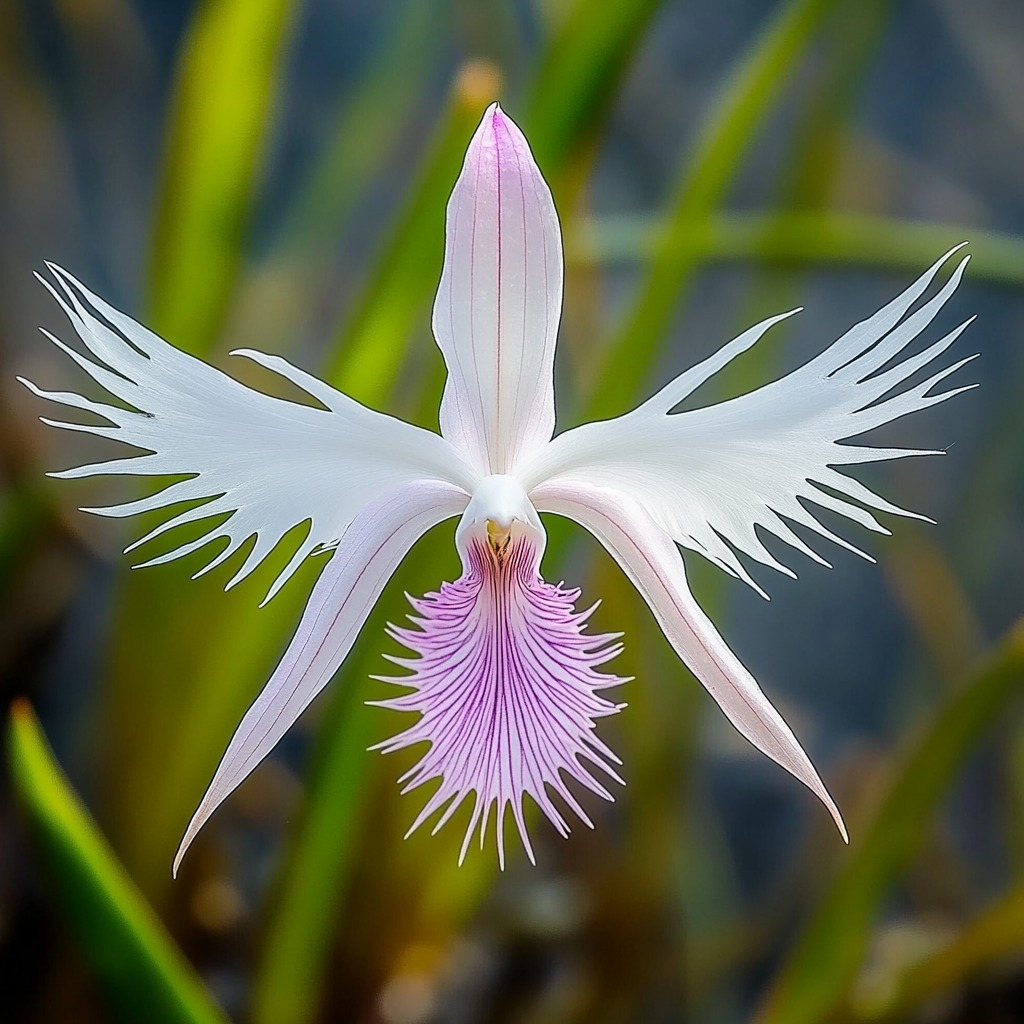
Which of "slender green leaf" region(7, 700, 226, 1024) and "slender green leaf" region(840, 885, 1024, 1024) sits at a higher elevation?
"slender green leaf" region(840, 885, 1024, 1024)

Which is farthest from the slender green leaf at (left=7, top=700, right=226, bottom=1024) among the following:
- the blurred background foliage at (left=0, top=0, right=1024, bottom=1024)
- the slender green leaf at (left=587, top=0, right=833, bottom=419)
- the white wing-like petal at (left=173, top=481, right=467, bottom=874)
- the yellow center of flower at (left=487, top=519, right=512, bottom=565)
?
the slender green leaf at (left=587, top=0, right=833, bottom=419)

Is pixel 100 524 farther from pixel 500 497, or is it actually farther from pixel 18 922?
pixel 500 497

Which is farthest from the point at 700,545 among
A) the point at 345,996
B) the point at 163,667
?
the point at 345,996

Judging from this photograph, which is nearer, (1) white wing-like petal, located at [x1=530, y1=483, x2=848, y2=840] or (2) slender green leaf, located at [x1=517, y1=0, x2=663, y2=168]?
(1) white wing-like petal, located at [x1=530, y1=483, x2=848, y2=840]

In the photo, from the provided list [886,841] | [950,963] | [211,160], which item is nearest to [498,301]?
[211,160]

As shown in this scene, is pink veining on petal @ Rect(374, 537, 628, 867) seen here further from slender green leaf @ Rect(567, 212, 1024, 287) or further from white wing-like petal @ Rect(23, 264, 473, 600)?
slender green leaf @ Rect(567, 212, 1024, 287)
